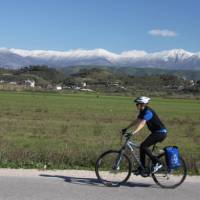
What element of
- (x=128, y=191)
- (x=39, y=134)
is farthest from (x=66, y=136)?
(x=128, y=191)

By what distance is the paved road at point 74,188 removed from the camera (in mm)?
8453

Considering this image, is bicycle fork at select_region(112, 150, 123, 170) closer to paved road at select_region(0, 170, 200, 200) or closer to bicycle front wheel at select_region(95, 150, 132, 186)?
bicycle front wheel at select_region(95, 150, 132, 186)

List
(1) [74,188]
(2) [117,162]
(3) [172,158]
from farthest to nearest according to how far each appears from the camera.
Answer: (2) [117,162] < (3) [172,158] < (1) [74,188]

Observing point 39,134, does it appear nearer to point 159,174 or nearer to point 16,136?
point 16,136

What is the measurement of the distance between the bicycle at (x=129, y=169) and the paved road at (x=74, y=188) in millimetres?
162

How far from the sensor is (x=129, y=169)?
9.79 m

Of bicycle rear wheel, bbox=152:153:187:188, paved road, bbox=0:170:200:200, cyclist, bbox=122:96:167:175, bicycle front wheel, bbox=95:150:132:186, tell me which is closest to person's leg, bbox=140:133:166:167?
cyclist, bbox=122:96:167:175

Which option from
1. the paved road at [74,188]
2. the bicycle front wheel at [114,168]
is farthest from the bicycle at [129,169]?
the paved road at [74,188]

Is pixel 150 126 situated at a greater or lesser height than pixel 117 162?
greater

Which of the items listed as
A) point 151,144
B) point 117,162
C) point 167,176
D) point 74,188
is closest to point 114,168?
point 117,162

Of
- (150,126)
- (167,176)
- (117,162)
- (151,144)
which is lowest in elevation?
(167,176)

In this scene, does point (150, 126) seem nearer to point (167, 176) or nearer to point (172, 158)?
point (172, 158)

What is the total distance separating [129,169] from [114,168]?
13.9 inches

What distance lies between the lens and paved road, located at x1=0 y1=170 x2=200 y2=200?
8453 mm
